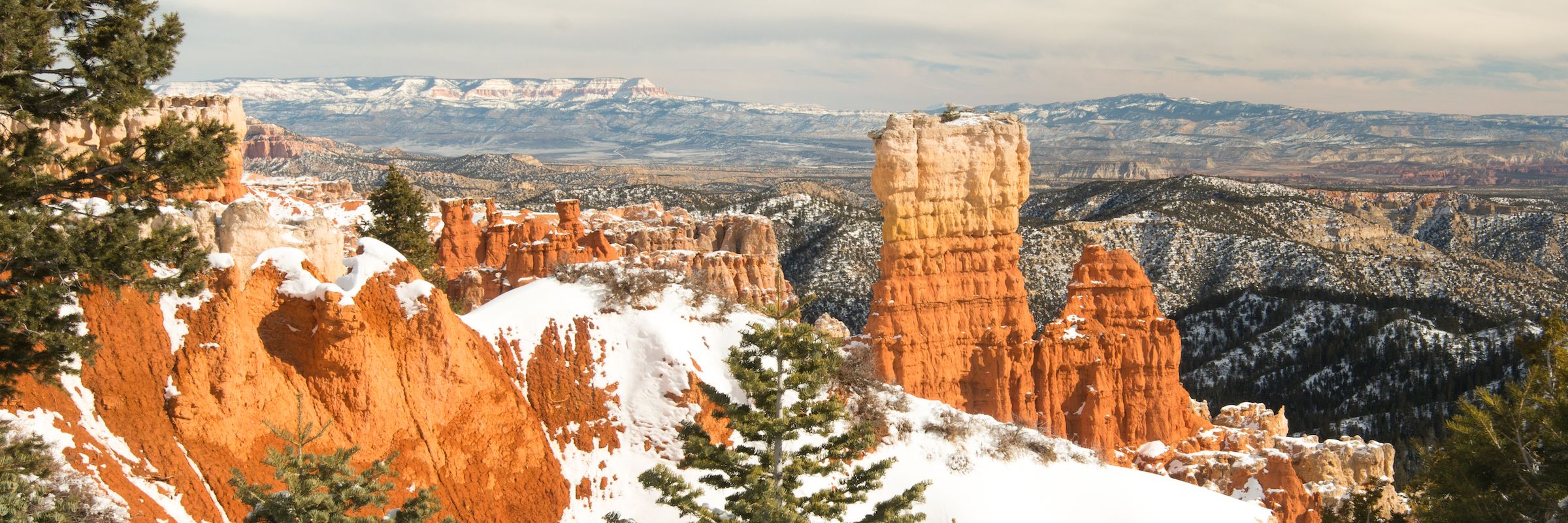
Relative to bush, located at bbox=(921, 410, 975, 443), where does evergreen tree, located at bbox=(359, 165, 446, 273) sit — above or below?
above

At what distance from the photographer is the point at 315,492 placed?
11.6 meters

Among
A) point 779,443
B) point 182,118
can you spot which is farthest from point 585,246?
point 779,443

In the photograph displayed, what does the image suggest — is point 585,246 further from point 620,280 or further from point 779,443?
point 779,443

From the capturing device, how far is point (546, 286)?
74.7ft

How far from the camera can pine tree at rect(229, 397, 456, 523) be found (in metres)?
11.0

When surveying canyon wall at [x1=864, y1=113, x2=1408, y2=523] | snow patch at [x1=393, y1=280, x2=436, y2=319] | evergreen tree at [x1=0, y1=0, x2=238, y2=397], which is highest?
evergreen tree at [x1=0, y1=0, x2=238, y2=397]

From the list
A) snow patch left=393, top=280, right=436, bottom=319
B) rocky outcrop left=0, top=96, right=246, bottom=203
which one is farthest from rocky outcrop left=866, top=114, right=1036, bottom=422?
snow patch left=393, top=280, right=436, bottom=319

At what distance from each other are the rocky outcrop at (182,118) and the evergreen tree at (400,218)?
6.96m

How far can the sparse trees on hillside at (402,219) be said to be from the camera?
3975cm

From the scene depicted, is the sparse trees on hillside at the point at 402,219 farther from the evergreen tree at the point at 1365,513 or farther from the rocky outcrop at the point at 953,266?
the evergreen tree at the point at 1365,513

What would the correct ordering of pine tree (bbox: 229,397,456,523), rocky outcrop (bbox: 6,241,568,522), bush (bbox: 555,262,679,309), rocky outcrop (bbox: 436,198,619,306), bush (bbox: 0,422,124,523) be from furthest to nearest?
1. rocky outcrop (bbox: 436,198,619,306)
2. bush (bbox: 555,262,679,309)
3. rocky outcrop (bbox: 6,241,568,522)
4. pine tree (bbox: 229,397,456,523)
5. bush (bbox: 0,422,124,523)

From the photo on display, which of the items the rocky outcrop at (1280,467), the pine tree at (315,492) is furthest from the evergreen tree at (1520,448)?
the rocky outcrop at (1280,467)

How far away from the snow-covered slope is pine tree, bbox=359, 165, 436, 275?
1834 centimetres

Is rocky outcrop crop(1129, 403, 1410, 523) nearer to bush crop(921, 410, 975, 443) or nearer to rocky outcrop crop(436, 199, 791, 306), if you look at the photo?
bush crop(921, 410, 975, 443)
